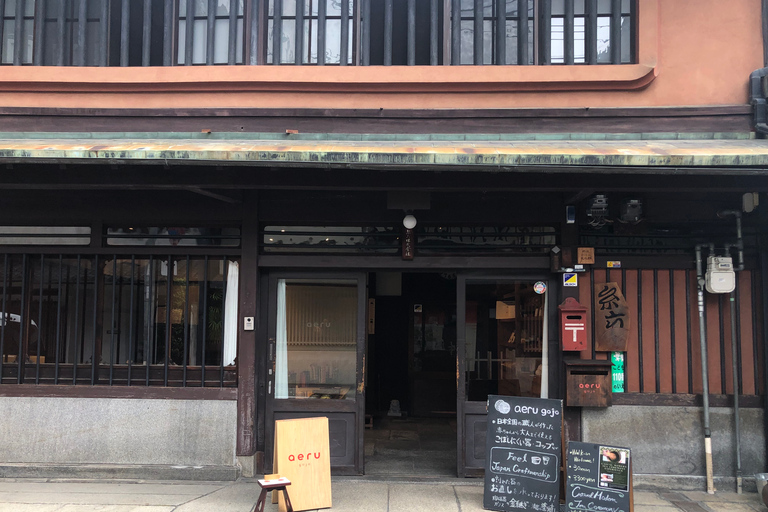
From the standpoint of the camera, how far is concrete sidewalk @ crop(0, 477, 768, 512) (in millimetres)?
5945

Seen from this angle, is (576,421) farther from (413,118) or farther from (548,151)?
(413,118)

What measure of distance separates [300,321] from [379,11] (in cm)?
418

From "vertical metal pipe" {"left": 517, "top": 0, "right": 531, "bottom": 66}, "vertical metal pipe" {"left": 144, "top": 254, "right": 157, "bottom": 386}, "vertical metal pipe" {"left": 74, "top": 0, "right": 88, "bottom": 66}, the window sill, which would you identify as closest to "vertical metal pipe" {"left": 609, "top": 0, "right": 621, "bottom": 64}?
the window sill

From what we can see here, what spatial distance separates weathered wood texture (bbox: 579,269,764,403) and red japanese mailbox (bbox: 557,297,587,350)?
0.76 ft

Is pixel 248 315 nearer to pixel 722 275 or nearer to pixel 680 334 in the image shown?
pixel 680 334

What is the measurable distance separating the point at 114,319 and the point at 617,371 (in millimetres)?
6303

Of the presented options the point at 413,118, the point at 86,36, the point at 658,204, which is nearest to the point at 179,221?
the point at 86,36

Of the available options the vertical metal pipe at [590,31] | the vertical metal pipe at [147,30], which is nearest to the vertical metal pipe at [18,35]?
the vertical metal pipe at [147,30]

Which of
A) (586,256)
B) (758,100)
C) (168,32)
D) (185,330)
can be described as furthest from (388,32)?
(185,330)

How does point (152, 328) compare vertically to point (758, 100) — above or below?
below

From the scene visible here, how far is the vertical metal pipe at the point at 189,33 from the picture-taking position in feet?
23.6

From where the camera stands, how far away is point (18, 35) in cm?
723

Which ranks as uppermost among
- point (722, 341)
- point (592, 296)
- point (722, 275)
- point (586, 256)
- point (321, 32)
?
point (321, 32)

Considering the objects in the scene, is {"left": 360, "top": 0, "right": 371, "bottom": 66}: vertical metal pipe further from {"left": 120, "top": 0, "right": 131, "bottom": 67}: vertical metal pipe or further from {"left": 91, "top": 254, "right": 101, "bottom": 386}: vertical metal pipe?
{"left": 91, "top": 254, "right": 101, "bottom": 386}: vertical metal pipe
